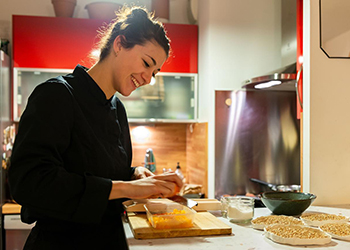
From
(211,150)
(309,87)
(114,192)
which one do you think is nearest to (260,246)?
(114,192)

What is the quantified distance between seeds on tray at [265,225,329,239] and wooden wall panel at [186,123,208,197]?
191 centimetres

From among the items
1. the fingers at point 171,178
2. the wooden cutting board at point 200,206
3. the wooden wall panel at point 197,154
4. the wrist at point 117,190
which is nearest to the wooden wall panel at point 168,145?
the wooden wall panel at point 197,154

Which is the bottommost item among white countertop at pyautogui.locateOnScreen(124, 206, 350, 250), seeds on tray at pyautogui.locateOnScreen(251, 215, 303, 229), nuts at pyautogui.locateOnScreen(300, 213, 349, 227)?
white countertop at pyautogui.locateOnScreen(124, 206, 350, 250)

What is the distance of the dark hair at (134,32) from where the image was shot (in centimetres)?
132

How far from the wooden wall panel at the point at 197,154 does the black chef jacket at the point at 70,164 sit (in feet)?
5.66

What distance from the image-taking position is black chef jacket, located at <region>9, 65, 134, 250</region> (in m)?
1.05

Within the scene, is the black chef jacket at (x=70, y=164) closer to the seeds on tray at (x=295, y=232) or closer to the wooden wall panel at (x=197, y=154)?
the seeds on tray at (x=295, y=232)

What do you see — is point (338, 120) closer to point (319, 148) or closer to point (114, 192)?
point (319, 148)

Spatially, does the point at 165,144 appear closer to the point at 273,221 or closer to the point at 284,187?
the point at 284,187

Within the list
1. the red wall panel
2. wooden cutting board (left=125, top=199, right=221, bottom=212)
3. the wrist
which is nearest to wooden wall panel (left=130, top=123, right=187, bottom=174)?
the red wall panel

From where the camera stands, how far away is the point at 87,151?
121 cm

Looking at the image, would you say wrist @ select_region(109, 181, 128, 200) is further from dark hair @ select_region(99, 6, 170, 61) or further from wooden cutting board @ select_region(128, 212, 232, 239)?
dark hair @ select_region(99, 6, 170, 61)

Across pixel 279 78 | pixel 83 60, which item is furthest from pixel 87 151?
pixel 83 60

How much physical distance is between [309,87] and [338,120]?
0.69ft
